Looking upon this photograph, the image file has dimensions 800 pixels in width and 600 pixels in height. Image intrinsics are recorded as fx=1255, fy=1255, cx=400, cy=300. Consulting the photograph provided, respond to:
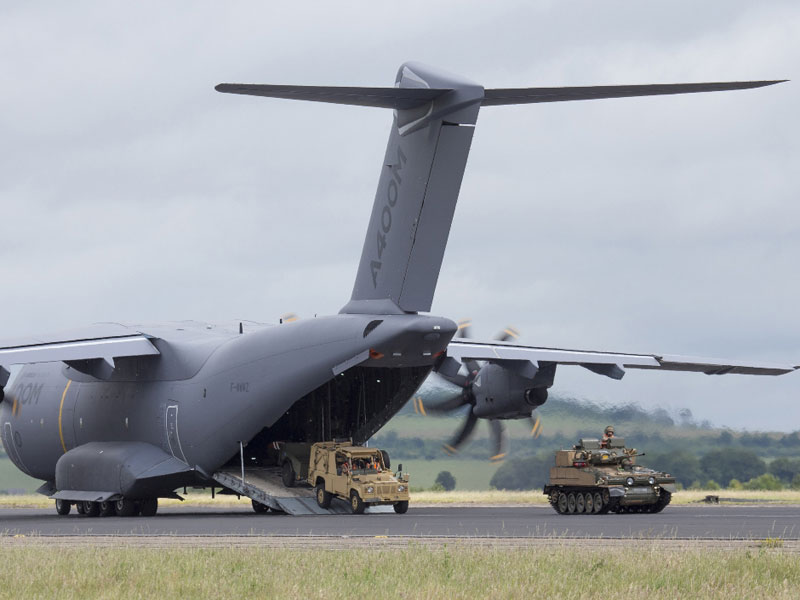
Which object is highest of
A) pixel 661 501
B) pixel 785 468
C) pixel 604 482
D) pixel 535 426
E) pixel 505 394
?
pixel 505 394

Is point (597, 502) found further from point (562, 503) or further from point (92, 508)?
point (92, 508)

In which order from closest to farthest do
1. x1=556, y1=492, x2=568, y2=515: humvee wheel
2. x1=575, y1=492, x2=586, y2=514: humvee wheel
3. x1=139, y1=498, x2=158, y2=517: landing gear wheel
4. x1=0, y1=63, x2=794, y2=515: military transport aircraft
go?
x1=0, y1=63, x2=794, y2=515: military transport aircraft → x1=575, y1=492, x2=586, y2=514: humvee wheel → x1=556, y1=492, x2=568, y2=515: humvee wheel → x1=139, y1=498, x2=158, y2=517: landing gear wheel

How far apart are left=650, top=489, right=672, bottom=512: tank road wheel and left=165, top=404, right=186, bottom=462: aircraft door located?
395 inches

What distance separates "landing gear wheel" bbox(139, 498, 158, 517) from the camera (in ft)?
91.1

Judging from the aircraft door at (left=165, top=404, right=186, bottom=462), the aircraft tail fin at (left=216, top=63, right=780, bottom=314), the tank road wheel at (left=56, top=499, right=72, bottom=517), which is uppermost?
the aircraft tail fin at (left=216, top=63, right=780, bottom=314)

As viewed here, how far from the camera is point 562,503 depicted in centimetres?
2669

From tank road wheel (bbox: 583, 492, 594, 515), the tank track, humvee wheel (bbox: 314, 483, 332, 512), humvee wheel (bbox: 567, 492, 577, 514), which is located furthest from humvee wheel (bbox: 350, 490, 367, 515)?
tank road wheel (bbox: 583, 492, 594, 515)

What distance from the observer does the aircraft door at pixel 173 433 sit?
88.3 ft

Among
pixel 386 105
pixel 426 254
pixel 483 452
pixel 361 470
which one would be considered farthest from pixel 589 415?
pixel 386 105

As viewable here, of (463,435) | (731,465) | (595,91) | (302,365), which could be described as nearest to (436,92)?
(595,91)

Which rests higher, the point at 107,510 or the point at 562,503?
the point at 562,503

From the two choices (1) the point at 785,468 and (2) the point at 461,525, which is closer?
(2) the point at 461,525

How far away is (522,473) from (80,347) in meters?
14.9

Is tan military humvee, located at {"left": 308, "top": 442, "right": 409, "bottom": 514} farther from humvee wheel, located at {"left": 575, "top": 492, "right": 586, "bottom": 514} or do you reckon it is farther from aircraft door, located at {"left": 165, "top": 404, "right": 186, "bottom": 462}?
humvee wheel, located at {"left": 575, "top": 492, "right": 586, "bottom": 514}
